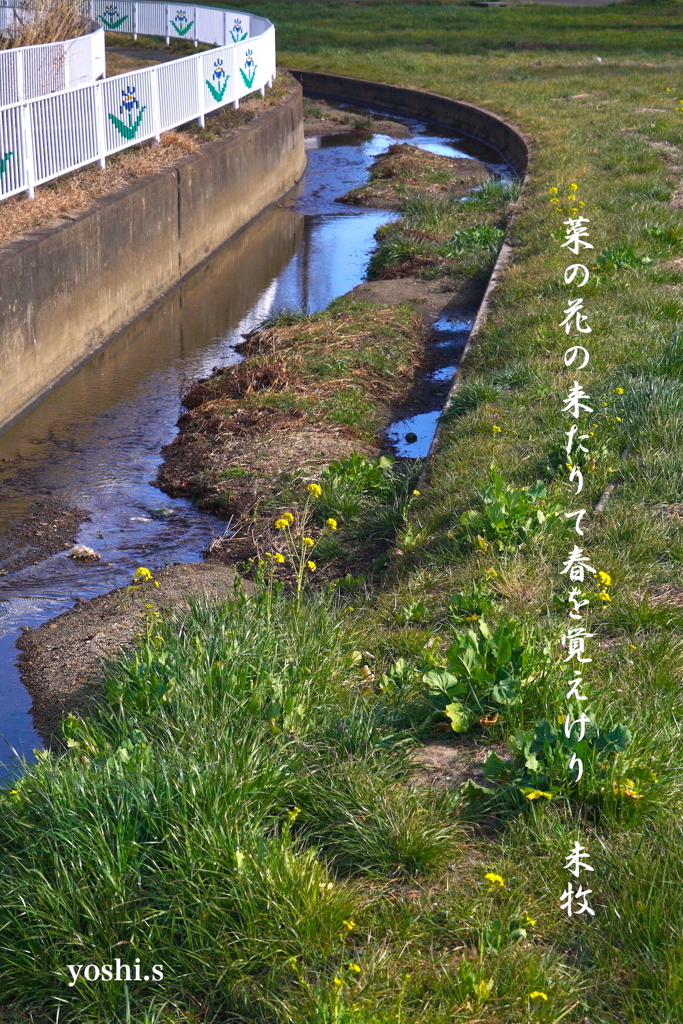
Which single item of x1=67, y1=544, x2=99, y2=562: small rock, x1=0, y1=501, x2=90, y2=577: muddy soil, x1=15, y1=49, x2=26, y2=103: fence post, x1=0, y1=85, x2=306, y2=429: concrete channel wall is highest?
x1=15, y1=49, x2=26, y2=103: fence post

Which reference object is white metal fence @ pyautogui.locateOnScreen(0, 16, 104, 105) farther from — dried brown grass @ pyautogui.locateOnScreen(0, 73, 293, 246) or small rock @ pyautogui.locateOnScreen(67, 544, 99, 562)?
small rock @ pyautogui.locateOnScreen(67, 544, 99, 562)

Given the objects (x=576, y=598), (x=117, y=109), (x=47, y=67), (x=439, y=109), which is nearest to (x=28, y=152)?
(x=117, y=109)

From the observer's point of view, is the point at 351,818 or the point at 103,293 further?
the point at 103,293

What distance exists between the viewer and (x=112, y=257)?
34.3 feet

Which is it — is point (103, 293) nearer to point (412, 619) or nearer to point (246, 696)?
point (412, 619)

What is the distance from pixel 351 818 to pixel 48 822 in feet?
2.61

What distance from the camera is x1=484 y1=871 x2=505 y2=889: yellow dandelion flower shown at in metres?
2.82

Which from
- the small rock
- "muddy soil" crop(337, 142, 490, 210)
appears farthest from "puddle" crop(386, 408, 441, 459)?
"muddy soil" crop(337, 142, 490, 210)

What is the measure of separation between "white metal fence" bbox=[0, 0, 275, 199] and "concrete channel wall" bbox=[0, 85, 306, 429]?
0.57m

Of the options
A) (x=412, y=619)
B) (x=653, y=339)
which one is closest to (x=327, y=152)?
(x=653, y=339)

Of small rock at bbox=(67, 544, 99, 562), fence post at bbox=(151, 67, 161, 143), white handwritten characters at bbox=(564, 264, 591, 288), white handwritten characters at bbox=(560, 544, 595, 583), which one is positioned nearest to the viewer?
white handwritten characters at bbox=(560, 544, 595, 583)

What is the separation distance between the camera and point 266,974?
267 cm

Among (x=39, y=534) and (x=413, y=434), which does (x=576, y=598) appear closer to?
(x=39, y=534)

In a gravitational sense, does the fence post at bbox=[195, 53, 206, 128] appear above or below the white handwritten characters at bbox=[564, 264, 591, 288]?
above
